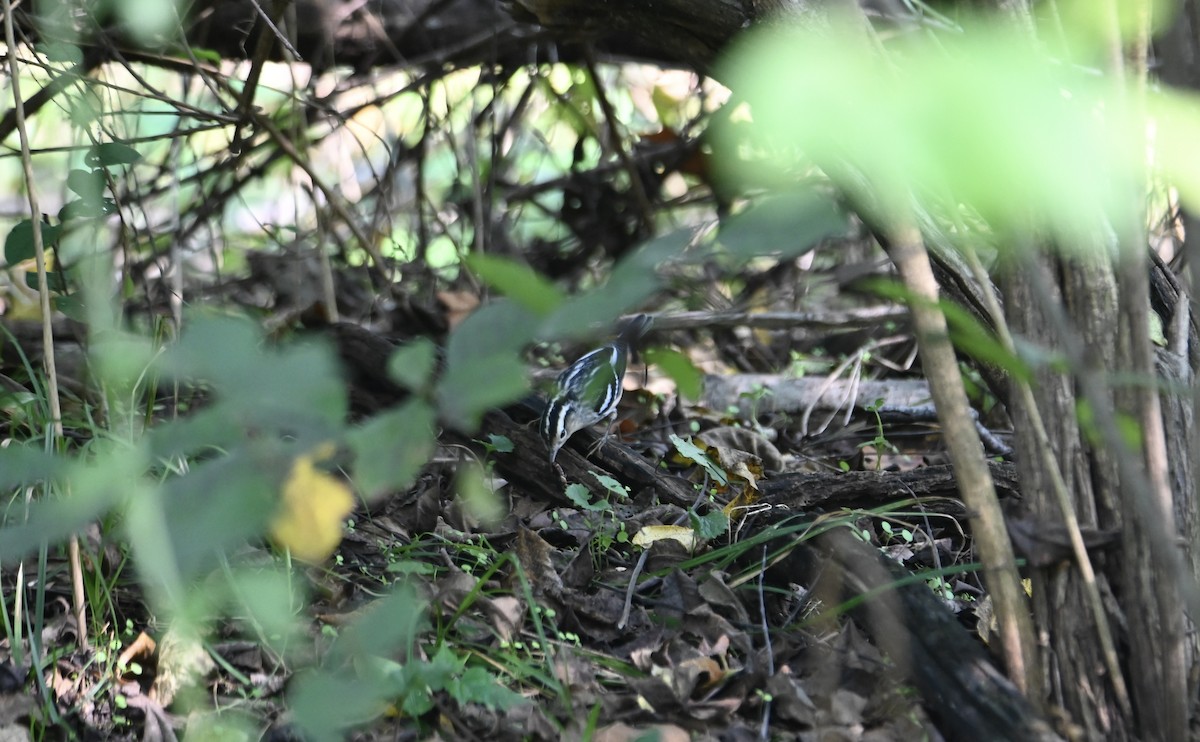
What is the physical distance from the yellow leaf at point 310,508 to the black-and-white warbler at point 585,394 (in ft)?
4.47

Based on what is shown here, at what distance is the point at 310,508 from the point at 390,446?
12 cm

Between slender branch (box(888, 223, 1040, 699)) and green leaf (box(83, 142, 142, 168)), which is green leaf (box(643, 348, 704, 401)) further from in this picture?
green leaf (box(83, 142, 142, 168))

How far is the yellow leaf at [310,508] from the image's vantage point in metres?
0.85

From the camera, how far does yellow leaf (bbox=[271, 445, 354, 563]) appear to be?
33.3 inches

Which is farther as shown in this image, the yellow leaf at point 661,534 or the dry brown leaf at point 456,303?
the dry brown leaf at point 456,303

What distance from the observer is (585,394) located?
2463 mm

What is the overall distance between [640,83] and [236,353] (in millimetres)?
4272

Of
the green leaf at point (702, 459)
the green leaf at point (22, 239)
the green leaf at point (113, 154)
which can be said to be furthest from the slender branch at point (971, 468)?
the green leaf at point (22, 239)

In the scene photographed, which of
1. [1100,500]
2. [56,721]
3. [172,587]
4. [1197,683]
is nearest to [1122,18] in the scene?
[1100,500]

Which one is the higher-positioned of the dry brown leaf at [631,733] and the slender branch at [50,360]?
the slender branch at [50,360]

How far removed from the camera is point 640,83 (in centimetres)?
477

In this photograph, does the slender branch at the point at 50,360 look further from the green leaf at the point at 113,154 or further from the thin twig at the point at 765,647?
the thin twig at the point at 765,647

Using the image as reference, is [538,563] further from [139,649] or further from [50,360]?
[50,360]

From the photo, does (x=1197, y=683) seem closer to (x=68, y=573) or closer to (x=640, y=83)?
(x=68, y=573)
